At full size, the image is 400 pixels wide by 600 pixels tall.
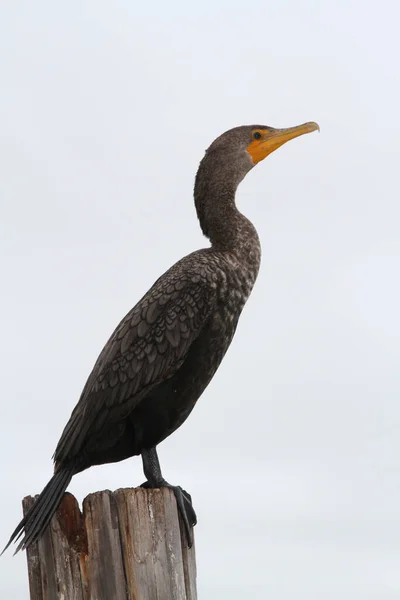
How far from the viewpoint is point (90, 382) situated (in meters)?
5.05

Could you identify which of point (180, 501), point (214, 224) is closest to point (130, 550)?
point (180, 501)

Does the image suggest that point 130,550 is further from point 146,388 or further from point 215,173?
point 215,173

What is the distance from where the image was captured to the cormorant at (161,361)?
16.1 feet

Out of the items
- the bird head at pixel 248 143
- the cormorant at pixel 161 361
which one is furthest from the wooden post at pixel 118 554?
the bird head at pixel 248 143

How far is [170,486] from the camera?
4.82 metres

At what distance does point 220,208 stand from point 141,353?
1228 mm

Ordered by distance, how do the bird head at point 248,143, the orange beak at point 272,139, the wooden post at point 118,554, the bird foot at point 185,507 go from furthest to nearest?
the orange beak at point 272,139
the bird head at point 248,143
the bird foot at point 185,507
the wooden post at point 118,554

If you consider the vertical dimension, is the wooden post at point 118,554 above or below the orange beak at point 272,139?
below

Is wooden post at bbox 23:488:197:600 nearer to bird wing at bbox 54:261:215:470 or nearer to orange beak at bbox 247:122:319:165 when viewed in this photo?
bird wing at bbox 54:261:215:470

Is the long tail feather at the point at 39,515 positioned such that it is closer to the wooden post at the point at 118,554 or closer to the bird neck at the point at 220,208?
the wooden post at the point at 118,554

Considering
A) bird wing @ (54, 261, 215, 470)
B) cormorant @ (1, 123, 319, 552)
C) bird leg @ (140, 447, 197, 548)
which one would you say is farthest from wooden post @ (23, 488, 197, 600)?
bird wing @ (54, 261, 215, 470)

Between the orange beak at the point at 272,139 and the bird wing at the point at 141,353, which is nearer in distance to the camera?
the bird wing at the point at 141,353

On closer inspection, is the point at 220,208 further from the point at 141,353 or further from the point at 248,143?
the point at 141,353

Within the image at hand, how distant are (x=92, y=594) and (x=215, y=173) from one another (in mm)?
3053
